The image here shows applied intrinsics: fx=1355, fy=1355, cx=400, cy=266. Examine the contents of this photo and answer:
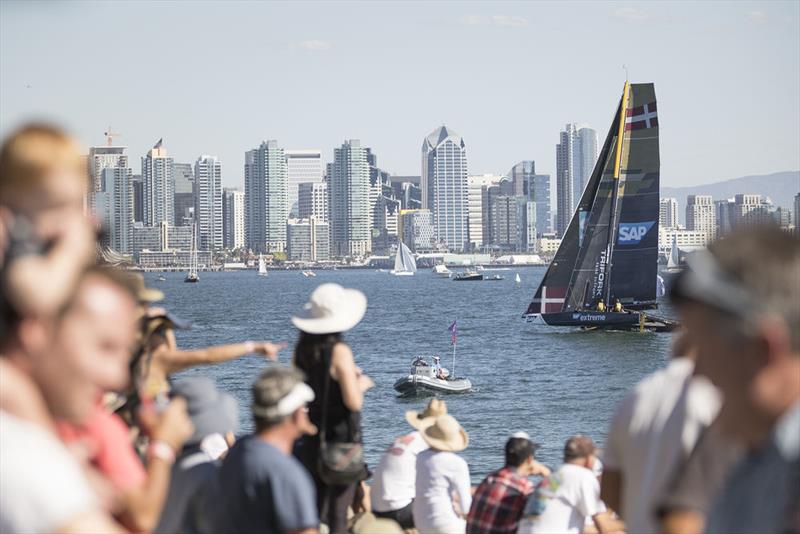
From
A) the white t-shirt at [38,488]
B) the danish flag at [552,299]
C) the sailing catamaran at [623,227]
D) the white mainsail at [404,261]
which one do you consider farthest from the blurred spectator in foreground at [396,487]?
the white mainsail at [404,261]

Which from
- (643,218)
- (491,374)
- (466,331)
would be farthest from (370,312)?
(491,374)

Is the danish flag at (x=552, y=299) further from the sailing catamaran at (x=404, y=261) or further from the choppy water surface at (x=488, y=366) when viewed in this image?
the sailing catamaran at (x=404, y=261)

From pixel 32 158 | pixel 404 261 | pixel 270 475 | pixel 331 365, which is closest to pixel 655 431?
pixel 270 475

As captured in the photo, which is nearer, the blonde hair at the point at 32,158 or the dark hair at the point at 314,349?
the blonde hair at the point at 32,158

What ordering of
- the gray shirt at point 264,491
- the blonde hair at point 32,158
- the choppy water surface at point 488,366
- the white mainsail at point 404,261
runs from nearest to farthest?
the blonde hair at point 32,158
the gray shirt at point 264,491
the choppy water surface at point 488,366
the white mainsail at point 404,261

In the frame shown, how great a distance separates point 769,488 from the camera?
2350 millimetres

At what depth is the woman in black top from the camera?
5848 millimetres

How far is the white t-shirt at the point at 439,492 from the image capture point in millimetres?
7980

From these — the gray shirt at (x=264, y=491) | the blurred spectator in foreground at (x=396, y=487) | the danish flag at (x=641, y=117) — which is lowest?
the blurred spectator in foreground at (x=396, y=487)

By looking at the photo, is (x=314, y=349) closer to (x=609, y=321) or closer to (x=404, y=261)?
(x=609, y=321)

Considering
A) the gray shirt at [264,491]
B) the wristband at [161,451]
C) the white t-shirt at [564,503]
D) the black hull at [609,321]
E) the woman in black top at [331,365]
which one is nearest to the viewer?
the wristband at [161,451]

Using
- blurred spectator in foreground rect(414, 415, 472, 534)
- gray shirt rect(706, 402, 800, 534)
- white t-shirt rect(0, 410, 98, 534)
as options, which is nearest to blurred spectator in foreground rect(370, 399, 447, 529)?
blurred spectator in foreground rect(414, 415, 472, 534)

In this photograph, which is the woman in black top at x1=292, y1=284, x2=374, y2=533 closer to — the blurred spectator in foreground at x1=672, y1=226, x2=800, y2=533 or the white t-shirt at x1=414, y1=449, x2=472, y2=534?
the white t-shirt at x1=414, y1=449, x2=472, y2=534

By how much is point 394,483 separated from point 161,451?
4.52 metres
